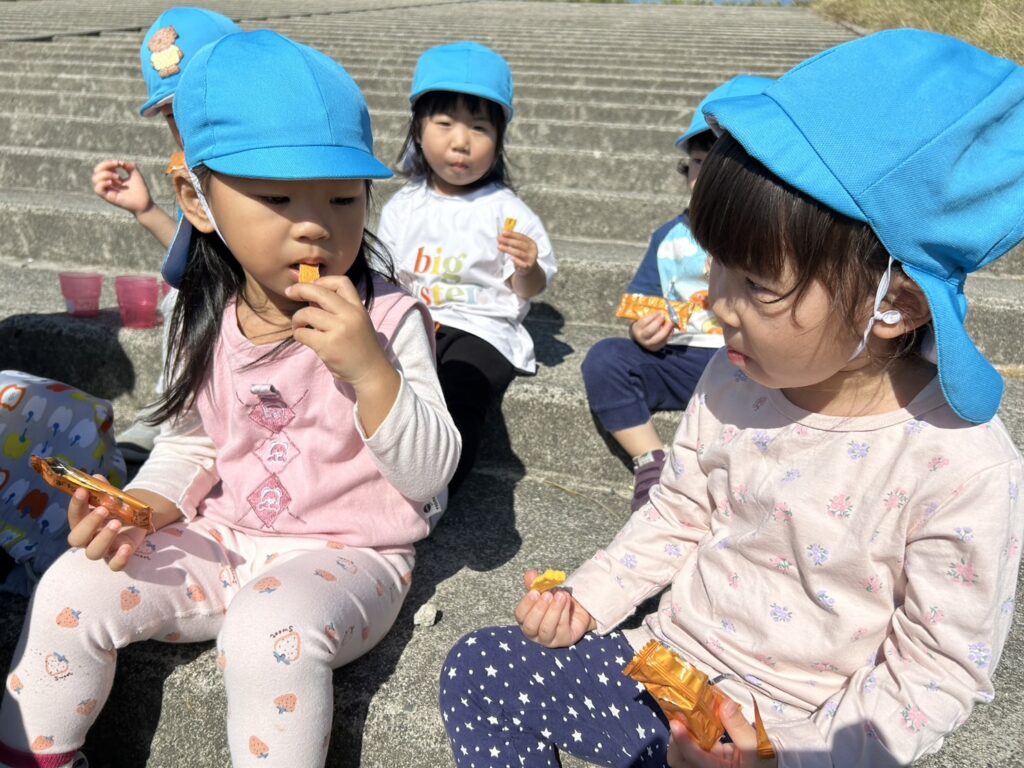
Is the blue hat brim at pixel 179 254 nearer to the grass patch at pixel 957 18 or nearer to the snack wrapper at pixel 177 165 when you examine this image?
the snack wrapper at pixel 177 165

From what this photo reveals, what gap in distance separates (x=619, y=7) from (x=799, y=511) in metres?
12.0

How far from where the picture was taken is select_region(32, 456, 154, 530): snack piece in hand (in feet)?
5.06

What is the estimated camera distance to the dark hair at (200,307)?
1.82m

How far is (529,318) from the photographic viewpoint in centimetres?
330

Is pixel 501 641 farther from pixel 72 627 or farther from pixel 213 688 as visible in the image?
pixel 72 627

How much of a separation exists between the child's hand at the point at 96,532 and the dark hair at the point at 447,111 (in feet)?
5.72

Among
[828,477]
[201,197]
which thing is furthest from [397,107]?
[828,477]

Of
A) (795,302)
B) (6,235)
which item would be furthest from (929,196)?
(6,235)

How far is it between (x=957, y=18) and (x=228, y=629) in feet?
21.0

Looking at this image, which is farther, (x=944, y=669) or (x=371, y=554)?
(x=371, y=554)

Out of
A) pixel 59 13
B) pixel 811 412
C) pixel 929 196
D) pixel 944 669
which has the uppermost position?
pixel 929 196

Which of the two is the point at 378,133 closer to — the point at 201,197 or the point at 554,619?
the point at 201,197

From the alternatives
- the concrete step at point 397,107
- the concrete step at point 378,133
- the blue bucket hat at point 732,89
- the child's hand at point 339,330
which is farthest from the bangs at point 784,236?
the concrete step at point 397,107

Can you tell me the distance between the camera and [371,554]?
1.74 metres
